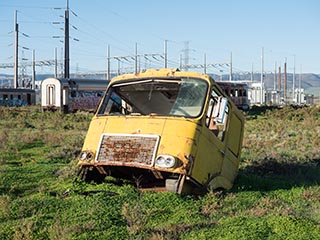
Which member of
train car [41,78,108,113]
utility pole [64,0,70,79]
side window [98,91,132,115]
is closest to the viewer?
side window [98,91,132,115]

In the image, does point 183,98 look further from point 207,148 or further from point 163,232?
point 163,232

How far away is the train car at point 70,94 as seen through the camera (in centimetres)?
4416

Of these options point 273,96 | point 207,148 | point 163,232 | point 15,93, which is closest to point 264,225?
point 163,232

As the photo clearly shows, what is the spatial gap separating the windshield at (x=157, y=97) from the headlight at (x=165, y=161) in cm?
99

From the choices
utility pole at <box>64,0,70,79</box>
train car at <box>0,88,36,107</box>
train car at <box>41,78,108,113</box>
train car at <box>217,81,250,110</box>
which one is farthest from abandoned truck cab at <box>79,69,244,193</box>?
train car at <box>0,88,36,107</box>

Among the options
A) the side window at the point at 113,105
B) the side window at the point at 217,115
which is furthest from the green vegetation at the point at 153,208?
the side window at the point at 113,105

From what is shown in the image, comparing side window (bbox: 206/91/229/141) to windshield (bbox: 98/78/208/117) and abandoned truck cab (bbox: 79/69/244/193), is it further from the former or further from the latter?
windshield (bbox: 98/78/208/117)

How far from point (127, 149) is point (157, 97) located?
2234mm

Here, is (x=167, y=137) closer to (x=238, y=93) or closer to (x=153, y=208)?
(x=153, y=208)

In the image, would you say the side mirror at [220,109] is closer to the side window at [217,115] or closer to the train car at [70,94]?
the side window at [217,115]

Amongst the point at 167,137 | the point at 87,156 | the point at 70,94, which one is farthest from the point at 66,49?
the point at 167,137

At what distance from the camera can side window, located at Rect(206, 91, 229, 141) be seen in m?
9.02

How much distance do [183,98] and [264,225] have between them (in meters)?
3.23

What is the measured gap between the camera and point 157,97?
1055cm
